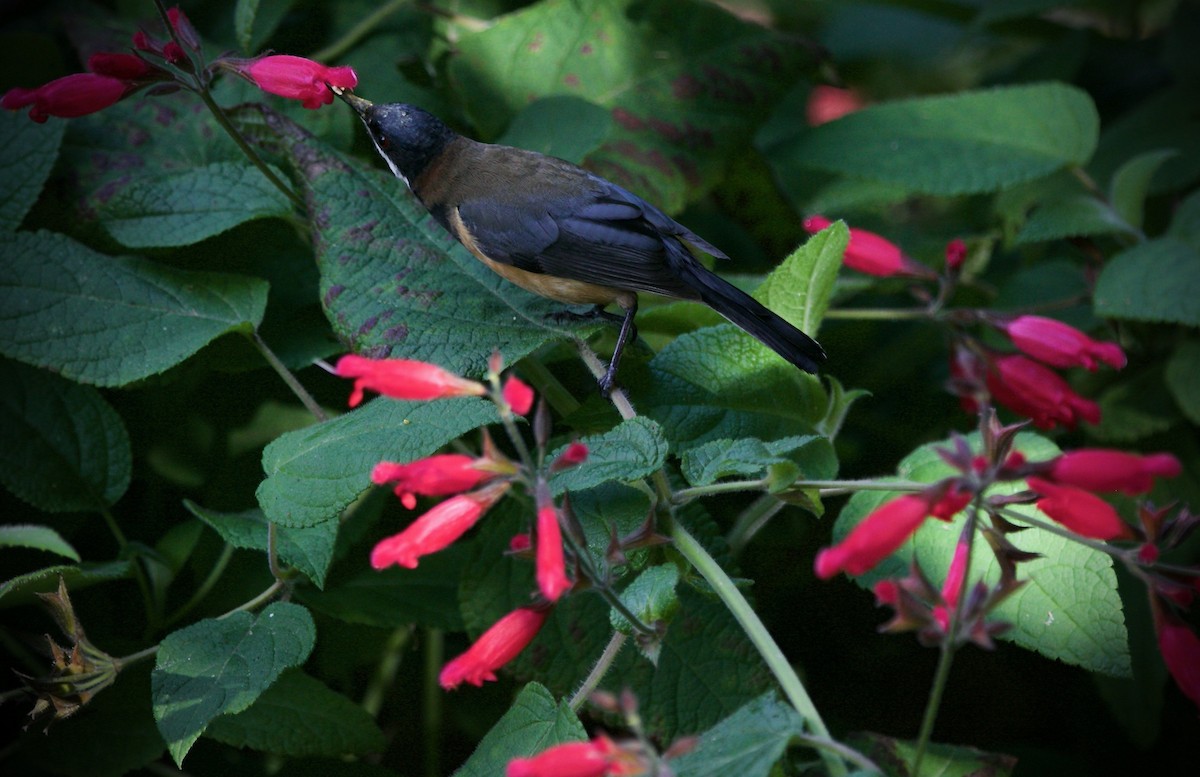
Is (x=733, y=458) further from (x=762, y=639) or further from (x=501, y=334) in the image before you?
(x=501, y=334)

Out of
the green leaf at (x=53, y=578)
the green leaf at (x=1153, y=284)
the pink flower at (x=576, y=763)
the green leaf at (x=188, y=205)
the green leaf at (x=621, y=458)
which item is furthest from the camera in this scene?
the green leaf at (x=1153, y=284)

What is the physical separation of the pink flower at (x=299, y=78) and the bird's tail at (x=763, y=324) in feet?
1.43

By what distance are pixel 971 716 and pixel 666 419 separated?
2.70 feet

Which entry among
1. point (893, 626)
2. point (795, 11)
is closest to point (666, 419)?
point (893, 626)

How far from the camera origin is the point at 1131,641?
149cm

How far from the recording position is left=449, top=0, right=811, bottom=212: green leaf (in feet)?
5.04

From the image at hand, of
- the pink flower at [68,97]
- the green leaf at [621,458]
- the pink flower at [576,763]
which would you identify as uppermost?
the pink flower at [68,97]

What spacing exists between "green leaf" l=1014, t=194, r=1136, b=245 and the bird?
2.08ft

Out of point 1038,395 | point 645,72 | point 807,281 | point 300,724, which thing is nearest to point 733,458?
point 807,281

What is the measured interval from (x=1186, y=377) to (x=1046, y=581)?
69 cm

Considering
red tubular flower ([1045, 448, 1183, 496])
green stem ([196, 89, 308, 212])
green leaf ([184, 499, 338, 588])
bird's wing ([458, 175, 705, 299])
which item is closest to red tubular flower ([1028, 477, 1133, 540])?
red tubular flower ([1045, 448, 1183, 496])

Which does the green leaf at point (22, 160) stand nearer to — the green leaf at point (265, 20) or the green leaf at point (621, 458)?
the green leaf at point (265, 20)

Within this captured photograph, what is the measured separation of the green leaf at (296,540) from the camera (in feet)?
3.19

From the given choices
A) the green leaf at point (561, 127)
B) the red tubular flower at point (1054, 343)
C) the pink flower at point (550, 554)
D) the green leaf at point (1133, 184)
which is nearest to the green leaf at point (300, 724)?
the pink flower at point (550, 554)
